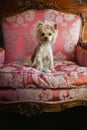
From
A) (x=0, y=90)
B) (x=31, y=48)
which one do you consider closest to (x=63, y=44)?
(x=31, y=48)

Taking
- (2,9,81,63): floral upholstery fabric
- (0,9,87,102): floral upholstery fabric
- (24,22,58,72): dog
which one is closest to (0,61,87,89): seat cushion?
(0,9,87,102): floral upholstery fabric

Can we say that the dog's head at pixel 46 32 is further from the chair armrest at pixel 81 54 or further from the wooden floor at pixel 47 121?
the wooden floor at pixel 47 121

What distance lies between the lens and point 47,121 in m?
2.19

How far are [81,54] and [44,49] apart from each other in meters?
0.42

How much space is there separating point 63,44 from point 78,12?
419 millimetres

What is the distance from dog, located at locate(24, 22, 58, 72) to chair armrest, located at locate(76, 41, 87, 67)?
0.33m

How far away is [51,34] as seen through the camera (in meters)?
2.14

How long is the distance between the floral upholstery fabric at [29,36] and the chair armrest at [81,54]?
99 mm

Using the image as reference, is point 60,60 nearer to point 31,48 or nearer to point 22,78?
point 31,48

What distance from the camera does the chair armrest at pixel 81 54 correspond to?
7.56 feet

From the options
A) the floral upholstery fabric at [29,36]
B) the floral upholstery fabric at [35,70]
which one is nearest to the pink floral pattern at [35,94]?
the floral upholstery fabric at [35,70]

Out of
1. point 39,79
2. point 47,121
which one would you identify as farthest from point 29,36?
point 47,121

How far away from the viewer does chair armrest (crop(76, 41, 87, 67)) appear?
2.30 m

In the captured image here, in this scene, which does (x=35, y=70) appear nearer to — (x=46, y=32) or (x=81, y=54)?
(x=46, y=32)
